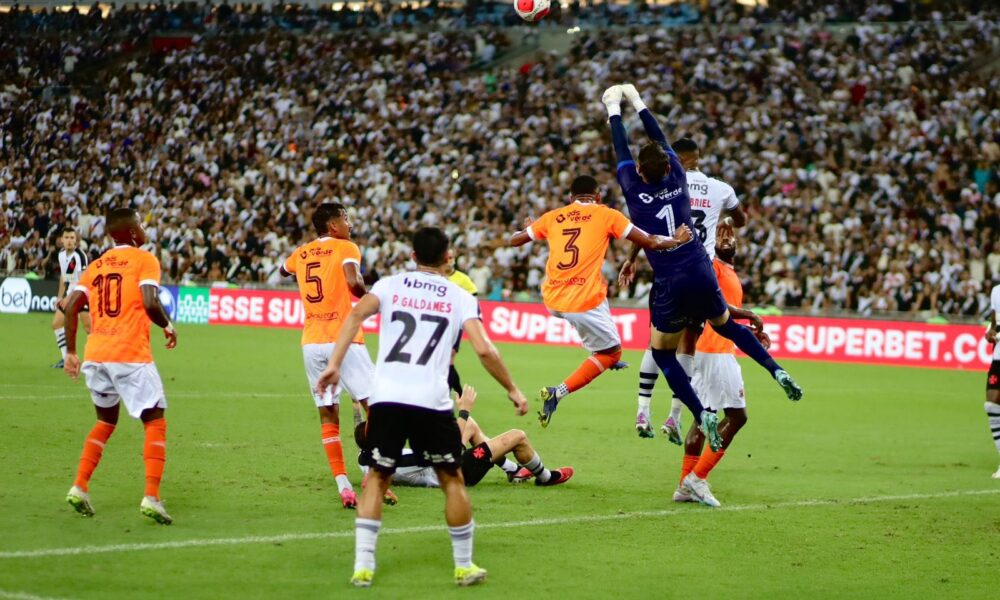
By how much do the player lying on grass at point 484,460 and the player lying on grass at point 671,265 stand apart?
1.55m

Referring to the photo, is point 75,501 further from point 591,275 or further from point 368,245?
point 368,245

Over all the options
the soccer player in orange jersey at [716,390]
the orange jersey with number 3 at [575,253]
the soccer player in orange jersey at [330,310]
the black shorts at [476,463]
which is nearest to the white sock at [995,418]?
the soccer player in orange jersey at [716,390]

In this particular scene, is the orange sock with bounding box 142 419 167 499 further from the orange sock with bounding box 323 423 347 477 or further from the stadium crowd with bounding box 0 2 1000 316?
the stadium crowd with bounding box 0 2 1000 316

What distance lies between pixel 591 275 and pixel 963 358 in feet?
54.4

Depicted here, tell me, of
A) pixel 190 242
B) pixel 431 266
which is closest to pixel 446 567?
pixel 431 266

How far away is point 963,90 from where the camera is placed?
35.2 m

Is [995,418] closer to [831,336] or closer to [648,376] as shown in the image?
[648,376]

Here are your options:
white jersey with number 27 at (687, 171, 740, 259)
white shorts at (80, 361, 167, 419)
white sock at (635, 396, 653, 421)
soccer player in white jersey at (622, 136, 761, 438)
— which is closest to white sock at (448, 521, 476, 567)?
white shorts at (80, 361, 167, 419)

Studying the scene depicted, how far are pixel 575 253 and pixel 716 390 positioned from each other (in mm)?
2138

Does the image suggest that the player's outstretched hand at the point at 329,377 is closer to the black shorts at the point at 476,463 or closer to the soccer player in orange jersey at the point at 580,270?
the black shorts at the point at 476,463

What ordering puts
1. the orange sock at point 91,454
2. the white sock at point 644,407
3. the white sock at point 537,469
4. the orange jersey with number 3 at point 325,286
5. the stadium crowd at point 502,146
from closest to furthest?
the orange sock at point 91,454 < the orange jersey with number 3 at point 325,286 < the white sock at point 537,469 < the white sock at point 644,407 < the stadium crowd at point 502,146

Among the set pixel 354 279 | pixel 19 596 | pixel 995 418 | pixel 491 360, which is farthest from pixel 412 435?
pixel 995 418

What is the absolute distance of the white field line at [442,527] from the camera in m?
9.05

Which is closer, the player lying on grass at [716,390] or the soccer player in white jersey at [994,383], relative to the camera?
the player lying on grass at [716,390]
